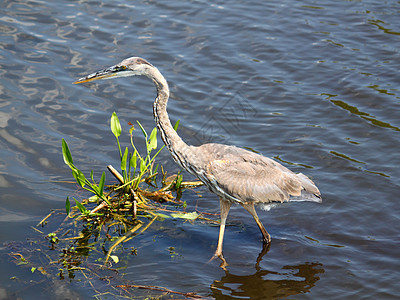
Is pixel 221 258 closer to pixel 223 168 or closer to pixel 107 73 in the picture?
pixel 223 168

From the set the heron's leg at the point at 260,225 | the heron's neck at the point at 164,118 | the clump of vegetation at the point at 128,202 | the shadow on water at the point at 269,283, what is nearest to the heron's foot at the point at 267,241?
the heron's leg at the point at 260,225

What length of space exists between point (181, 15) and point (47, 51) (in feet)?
11.3

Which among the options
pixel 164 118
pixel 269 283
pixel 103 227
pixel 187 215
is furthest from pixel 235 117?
pixel 269 283

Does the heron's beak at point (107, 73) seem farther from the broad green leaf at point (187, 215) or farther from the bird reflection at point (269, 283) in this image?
the bird reflection at point (269, 283)

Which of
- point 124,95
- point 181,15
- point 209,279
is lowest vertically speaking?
point 209,279

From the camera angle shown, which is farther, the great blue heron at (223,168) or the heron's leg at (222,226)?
the heron's leg at (222,226)

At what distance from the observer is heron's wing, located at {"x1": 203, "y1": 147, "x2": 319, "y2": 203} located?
260 inches

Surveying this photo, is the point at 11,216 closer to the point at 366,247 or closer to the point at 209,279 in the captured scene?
the point at 209,279

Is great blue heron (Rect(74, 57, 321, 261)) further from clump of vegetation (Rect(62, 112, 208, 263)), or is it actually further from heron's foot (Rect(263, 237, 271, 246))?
clump of vegetation (Rect(62, 112, 208, 263))

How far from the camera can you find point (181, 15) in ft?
41.9

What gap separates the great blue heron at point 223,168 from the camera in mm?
6539

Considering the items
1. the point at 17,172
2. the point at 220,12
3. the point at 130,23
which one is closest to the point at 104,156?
the point at 17,172

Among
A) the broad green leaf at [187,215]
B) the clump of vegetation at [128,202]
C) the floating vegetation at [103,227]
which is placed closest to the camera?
the floating vegetation at [103,227]

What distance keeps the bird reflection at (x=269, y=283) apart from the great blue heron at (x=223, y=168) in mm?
459
